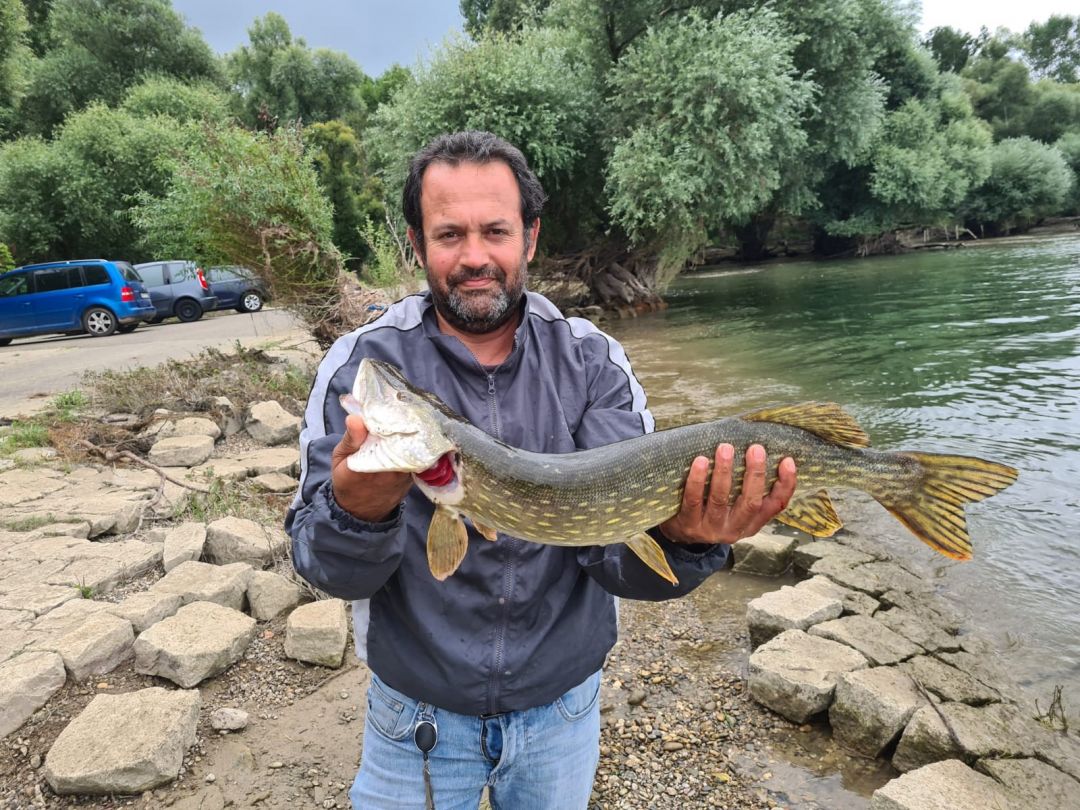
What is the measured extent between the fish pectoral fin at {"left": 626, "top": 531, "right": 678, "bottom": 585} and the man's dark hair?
104cm

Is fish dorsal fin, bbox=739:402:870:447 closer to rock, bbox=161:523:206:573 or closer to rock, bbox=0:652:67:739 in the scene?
rock, bbox=0:652:67:739

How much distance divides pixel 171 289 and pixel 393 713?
67.3 ft

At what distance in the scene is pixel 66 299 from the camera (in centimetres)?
1591

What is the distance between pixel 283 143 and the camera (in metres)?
8.78

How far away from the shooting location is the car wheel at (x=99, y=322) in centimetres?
1614

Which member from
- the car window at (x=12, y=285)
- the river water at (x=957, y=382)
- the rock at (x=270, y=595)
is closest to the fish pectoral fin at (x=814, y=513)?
the river water at (x=957, y=382)

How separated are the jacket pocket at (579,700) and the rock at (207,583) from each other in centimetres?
275

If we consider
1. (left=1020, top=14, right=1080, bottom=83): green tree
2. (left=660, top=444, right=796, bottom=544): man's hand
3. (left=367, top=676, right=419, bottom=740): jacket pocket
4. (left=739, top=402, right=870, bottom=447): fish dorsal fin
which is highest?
(left=1020, top=14, right=1080, bottom=83): green tree

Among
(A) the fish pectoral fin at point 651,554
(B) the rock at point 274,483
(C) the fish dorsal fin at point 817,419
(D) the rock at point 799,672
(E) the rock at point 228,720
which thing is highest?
(C) the fish dorsal fin at point 817,419

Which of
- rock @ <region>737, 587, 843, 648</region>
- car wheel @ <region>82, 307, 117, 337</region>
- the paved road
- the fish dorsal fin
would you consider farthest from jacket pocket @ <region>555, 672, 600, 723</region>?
car wheel @ <region>82, 307, 117, 337</region>

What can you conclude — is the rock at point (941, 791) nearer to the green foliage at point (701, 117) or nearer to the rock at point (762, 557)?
the rock at point (762, 557)

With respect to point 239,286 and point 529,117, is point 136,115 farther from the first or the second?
point 529,117

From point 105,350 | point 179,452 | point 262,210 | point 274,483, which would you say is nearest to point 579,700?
point 274,483

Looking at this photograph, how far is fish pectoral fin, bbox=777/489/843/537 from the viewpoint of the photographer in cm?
218
